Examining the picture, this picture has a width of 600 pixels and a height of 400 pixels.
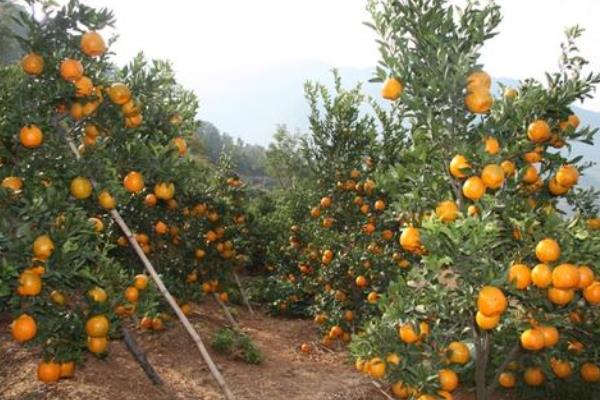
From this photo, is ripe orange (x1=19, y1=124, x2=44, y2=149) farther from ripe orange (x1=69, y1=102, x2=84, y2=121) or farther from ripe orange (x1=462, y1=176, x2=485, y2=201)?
ripe orange (x1=462, y1=176, x2=485, y2=201)

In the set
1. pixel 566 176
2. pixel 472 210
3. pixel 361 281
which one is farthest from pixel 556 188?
pixel 361 281

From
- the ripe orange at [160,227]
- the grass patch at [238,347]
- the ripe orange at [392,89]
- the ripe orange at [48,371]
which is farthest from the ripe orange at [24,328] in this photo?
the grass patch at [238,347]

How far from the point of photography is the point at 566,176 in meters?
3.70

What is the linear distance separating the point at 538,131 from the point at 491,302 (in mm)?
1295

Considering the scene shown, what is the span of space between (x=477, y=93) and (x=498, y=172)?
0.57 meters

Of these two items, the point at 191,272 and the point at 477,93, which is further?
the point at 191,272

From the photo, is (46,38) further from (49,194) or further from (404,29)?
(404,29)

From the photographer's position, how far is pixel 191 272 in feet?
26.5

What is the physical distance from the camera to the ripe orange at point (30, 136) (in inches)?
134

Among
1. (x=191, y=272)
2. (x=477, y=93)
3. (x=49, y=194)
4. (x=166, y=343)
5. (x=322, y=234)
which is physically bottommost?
(x=166, y=343)

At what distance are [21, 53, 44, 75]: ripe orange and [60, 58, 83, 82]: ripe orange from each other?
0.15 m

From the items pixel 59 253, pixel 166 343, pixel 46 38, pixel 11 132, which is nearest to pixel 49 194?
pixel 59 253

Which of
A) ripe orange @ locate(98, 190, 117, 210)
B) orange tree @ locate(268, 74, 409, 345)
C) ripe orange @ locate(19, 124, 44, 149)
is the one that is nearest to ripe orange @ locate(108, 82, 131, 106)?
ripe orange @ locate(19, 124, 44, 149)

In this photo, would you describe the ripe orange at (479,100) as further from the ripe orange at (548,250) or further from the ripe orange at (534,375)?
the ripe orange at (534,375)
